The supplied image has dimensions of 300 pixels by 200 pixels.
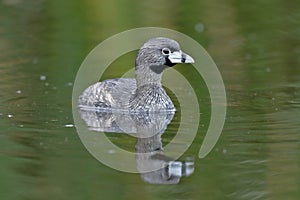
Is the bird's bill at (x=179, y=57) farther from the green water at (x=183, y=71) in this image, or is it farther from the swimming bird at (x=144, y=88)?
the green water at (x=183, y=71)

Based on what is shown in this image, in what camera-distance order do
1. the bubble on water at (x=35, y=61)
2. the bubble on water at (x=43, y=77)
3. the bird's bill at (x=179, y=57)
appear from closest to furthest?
the bird's bill at (x=179, y=57), the bubble on water at (x=43, y=77), the bubble on water at (x=35, y=61)

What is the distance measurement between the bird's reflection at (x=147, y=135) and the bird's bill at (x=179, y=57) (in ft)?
1.77

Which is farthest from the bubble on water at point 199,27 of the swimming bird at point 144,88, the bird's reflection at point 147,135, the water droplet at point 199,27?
the bird's reflection at point 147,135

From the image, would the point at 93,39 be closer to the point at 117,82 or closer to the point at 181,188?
the point at 117,82

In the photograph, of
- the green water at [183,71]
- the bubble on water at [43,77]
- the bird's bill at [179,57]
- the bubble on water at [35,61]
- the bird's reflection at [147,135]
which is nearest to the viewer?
the green water at [183,71]

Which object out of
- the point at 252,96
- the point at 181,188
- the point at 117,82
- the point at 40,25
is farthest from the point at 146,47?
the point at 40,25

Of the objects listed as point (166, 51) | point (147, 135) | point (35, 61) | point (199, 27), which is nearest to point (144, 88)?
point (166, 51)

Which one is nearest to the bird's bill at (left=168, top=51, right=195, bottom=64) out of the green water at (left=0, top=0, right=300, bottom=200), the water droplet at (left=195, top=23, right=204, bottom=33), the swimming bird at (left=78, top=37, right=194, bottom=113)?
the swimming bird at (left=78, top=37, right=194, bottom=113)

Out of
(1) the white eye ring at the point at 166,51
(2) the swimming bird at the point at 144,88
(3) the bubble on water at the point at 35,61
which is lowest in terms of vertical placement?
(2) the swimming bird at the point at 144,88

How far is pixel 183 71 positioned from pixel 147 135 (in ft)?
9.59

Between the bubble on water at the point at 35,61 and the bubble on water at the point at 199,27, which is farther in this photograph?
the bubble on water at the point at 199,27

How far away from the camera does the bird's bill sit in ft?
30.6

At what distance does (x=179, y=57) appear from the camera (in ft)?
30.8

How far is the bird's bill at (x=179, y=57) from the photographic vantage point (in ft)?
30.6
